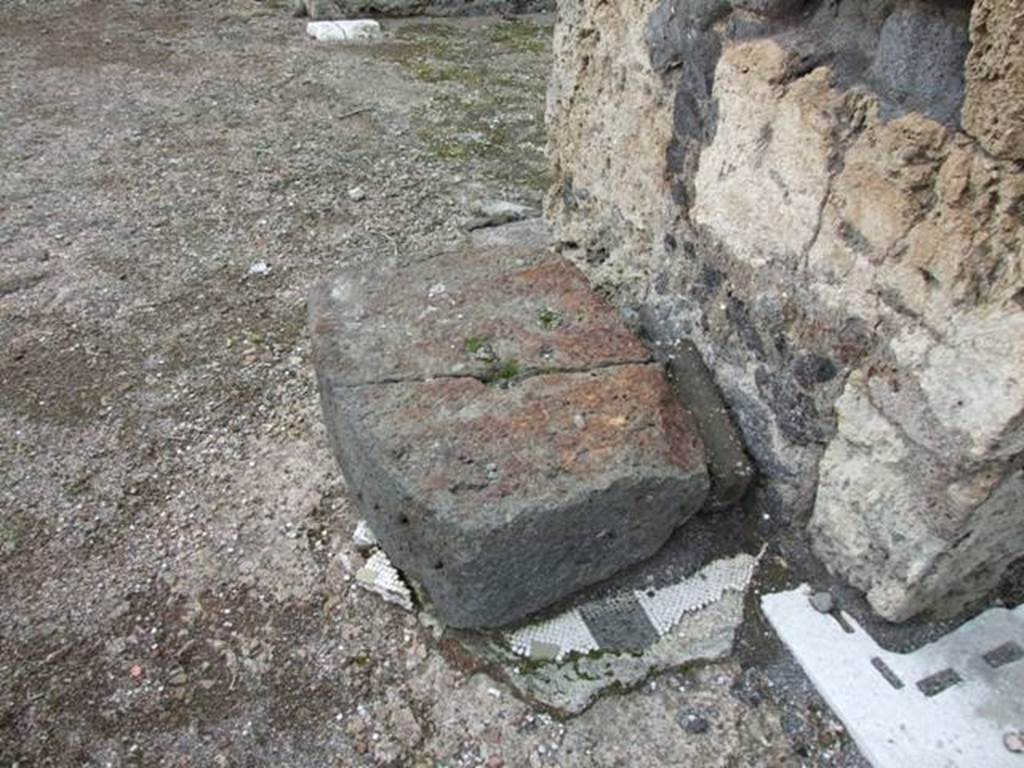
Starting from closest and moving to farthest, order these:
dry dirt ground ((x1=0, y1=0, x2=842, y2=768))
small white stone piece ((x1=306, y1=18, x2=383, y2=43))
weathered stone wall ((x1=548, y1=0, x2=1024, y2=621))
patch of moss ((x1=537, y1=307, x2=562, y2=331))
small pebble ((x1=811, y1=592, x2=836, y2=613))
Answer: weathered stone wall ((x1=548, y1=0, x2=1024, y2=621))
dry dirt ground ((x1=0, y1=0, x2=842, y2=768))
small pebble ((x1=811, y1=592, x2=836, y2=613))
patch of moss ((x1=537, y1=307, x2=562, y2=331))
small white stone piece ((x1=306, y1=18, x2=383, y2=43))

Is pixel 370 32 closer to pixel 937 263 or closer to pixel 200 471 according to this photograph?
pixel 200 471

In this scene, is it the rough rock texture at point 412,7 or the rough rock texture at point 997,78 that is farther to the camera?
the rough rock texture at point 412,7

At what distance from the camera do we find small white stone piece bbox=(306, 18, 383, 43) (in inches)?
189

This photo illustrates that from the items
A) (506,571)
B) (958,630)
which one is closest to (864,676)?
(958,630)

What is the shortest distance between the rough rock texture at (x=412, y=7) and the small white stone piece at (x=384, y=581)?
422 cm

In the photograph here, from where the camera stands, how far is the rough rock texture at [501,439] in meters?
1.52

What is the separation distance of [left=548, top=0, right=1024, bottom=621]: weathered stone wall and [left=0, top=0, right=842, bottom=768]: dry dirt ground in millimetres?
452

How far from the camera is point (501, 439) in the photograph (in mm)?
1621

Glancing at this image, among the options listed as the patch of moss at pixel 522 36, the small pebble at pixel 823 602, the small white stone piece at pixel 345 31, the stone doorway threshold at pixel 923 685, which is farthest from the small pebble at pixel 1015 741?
the small white stone piece at pixel 345 31

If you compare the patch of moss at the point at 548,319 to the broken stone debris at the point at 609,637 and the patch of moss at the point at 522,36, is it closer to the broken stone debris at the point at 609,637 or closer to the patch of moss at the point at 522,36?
the broken stone debris at the point at 609,637

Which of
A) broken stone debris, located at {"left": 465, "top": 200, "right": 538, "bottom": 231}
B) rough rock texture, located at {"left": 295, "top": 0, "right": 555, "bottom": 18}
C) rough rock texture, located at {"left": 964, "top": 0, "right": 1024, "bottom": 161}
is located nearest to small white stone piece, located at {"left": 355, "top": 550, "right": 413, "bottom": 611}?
rough rock texture, located at {"left": 964, "top": 0, "right": 1024, "bottom": 161}

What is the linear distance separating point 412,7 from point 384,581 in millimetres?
4411

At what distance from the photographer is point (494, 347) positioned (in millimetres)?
1828

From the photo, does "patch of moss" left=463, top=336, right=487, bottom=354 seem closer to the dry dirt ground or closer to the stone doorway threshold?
the dry dirt ground
